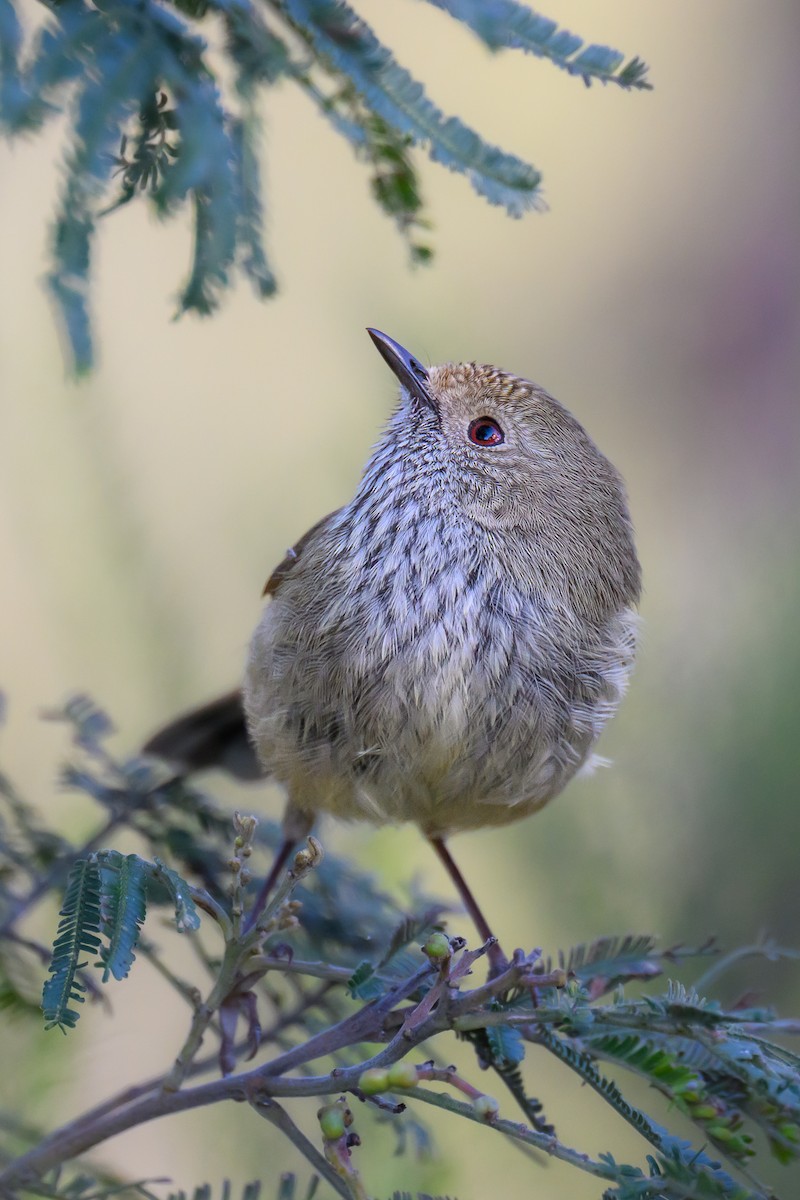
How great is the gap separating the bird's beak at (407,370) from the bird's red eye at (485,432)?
0.29 ft

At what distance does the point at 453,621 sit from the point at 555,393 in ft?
10.3

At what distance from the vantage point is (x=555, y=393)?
5340 millimetres

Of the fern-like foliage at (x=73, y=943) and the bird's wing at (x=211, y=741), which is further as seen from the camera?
the bird's wing at (x=211, y=741)

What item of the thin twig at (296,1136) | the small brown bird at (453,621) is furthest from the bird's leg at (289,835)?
the thin twig at (296,1136)

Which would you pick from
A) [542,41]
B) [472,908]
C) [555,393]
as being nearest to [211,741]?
[472,908]

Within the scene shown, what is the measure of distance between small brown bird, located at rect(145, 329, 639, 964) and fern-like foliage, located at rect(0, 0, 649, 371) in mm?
668

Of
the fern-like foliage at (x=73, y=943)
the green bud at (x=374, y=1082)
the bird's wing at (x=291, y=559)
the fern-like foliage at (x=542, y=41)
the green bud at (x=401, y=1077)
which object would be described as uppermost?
the fern-like foliage at (x=542, y=41)

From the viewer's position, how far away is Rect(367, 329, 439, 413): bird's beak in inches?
106

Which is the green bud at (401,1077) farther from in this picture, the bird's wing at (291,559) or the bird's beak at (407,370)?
the bird's beak at (407,370)

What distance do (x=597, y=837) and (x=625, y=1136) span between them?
818 millimetres

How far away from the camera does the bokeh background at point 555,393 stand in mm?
3744

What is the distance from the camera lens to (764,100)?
6234 millimetres

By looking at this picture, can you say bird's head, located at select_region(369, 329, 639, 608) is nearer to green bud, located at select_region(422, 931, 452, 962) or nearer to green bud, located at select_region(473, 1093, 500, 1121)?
green bud, located at select_region(422, 931, 452, 962)

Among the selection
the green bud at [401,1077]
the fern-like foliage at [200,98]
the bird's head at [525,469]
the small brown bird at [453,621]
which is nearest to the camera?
the green bud at [401,1077]
